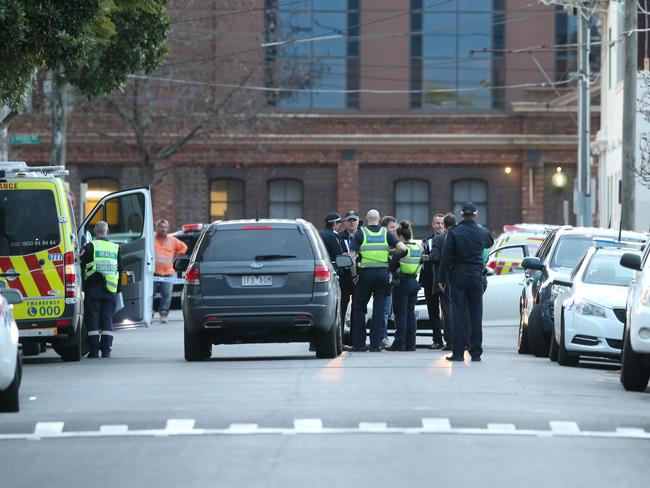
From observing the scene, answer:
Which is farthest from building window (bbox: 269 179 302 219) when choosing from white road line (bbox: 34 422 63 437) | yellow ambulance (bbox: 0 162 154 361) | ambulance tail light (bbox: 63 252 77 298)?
white road line (bbox: 34 422 63 437)

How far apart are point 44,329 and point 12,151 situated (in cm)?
3782

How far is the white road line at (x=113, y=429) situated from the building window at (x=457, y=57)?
48.6 metres

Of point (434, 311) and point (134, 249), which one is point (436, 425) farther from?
point (134, 249)

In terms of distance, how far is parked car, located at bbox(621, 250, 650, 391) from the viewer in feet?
50.4

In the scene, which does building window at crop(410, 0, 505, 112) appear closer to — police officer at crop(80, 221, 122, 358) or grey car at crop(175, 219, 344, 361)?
police officer at crop(80, 221, 122, 358)

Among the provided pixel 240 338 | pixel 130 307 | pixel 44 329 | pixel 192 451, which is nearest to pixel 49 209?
pixel 44 329

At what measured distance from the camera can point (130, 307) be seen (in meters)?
24.2

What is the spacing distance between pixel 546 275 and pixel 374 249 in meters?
2.10

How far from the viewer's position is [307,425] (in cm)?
1224

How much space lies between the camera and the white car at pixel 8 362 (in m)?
13.1

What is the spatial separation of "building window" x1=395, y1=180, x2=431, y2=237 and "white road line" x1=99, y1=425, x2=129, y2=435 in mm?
48248

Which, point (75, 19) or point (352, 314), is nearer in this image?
point (75, 19)

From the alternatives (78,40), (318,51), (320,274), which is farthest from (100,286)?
(318,51)

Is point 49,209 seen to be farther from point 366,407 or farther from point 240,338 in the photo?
point 366,407
